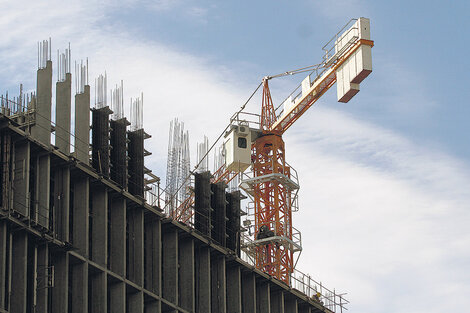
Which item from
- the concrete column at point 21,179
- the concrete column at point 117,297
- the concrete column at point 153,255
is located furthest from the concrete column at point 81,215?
the concrete column at point 153,255

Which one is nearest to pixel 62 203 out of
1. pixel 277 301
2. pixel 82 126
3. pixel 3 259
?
pixel 82 126

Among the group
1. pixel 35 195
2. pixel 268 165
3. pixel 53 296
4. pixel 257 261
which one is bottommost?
pixel 53 296

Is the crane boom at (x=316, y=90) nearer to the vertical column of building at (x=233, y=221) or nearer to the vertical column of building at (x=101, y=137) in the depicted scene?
the vertical column of building at (x=233, y=221)

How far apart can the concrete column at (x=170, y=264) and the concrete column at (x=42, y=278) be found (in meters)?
A: 11.2

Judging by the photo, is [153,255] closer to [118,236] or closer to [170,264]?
[170,264]

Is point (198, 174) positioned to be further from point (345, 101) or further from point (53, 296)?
point (345, 101)

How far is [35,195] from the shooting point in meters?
61.8

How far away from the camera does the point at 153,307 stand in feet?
228

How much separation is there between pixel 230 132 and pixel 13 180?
188 ft

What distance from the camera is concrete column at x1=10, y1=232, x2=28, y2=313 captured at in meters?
58.7

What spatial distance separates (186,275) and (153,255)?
11.1 ft

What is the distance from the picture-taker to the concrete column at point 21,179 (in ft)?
198

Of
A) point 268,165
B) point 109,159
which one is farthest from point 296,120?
point 109,159

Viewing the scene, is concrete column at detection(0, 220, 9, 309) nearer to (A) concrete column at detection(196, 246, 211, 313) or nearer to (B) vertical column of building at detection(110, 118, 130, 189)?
(B) vertical column of building at detection(110, 118, 130, 189)
